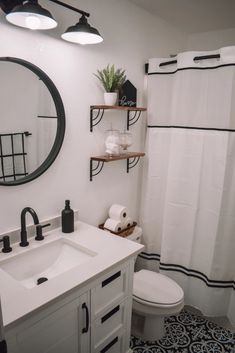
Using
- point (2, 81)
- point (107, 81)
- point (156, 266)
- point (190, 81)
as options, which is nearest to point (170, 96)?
point (190, 81)

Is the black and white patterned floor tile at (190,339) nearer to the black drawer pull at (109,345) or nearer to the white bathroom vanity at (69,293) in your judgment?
the white bathroom vanity at (69,293)

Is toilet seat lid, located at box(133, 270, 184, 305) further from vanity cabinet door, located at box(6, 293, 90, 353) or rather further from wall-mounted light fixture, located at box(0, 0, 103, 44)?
wall-mounted light fixture, located at box(0, 0, 103, 44)

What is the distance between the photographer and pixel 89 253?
150 cm

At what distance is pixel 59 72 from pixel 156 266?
1.80 metres

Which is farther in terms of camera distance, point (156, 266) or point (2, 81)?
point (156, 266)

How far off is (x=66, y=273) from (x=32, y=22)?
123 centimetres

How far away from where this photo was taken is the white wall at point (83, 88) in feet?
4.90

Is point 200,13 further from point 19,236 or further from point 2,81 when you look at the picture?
point 19,236

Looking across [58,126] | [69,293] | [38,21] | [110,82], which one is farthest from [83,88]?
[69,293]

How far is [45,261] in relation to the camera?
1.55 meters

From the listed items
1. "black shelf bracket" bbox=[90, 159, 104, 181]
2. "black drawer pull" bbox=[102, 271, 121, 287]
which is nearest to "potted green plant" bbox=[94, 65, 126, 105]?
"black shelf bracket" bbox=[90, 159, 104, 181]

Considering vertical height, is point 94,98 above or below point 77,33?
below

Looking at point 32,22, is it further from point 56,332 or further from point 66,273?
point 56,332

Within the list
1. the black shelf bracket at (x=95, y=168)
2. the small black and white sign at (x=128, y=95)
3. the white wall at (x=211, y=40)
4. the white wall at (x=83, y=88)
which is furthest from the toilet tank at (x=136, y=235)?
the white wall at (x=211, y=40)
